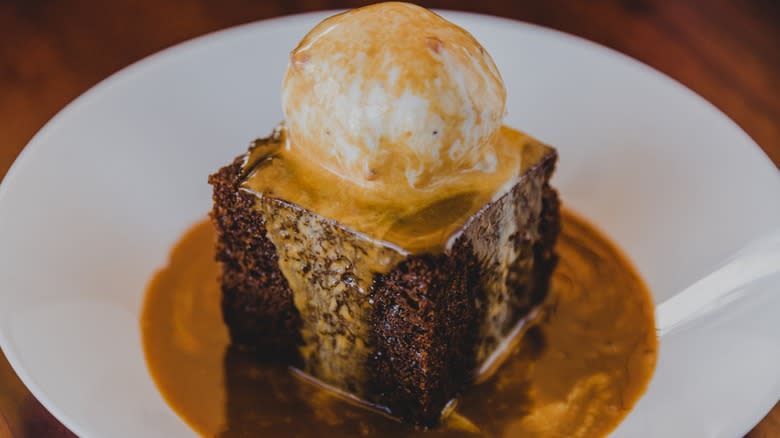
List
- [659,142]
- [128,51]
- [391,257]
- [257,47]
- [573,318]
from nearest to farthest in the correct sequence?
[391,257] → [573,318] → [659,142] → [257,47] → [128,51]

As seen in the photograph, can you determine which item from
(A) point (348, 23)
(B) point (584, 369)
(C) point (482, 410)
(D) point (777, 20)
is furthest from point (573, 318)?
(D) point (777, 20)

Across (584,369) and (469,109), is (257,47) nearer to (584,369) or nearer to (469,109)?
(469,109)

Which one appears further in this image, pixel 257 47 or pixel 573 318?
pixel 257 47

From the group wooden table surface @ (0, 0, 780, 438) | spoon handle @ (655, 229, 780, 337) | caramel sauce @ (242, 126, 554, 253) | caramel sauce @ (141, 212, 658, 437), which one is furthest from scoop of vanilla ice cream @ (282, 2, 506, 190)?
wooden table surface @ (0, 0, 780, 438)

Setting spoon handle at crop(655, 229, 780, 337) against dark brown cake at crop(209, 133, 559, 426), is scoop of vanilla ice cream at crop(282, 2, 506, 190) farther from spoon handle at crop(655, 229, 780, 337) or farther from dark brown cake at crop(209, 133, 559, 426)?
spoon handle at crop(655, 229, 780, 337)

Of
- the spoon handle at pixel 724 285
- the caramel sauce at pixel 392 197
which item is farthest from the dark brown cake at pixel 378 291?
the spoon handle at pixel 724 285

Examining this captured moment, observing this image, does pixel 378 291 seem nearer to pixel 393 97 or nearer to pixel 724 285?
pixel 393 97
